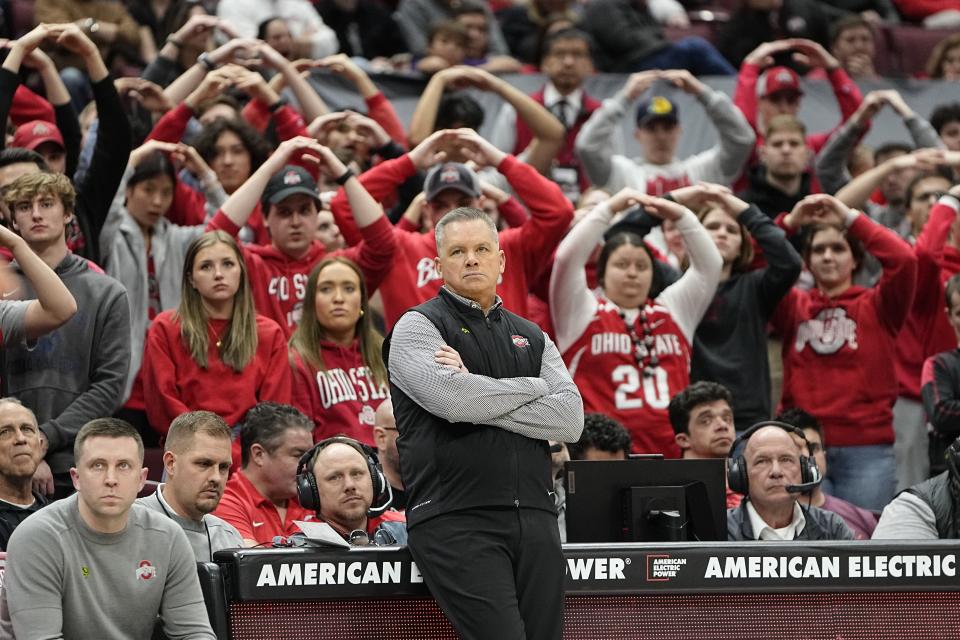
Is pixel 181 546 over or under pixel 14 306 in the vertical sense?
under

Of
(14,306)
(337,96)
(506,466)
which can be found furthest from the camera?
(337,96)

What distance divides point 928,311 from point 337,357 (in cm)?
336

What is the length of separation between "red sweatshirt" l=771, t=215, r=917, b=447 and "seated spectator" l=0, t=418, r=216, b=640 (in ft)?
13.3

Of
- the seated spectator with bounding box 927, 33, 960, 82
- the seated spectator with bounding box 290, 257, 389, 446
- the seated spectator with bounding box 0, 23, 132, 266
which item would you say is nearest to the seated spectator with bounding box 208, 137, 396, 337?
the seated spectator with bounding box 290, 257, 389, 446

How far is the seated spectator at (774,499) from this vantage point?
20.1 ft

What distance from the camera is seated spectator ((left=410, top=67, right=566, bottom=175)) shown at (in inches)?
354

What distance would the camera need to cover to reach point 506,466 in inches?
185

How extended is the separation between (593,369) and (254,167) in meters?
2.24

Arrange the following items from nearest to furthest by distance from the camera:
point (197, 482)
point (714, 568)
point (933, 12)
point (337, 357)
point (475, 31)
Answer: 1. point (714, 568)
2. point (197, 482)
3. point (337, 357)
4. point (475, 31)
5. point (933, 12)

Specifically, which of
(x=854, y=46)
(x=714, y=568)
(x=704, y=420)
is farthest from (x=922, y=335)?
(x=714, y=568)

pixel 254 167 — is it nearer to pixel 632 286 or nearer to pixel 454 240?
pixel 632 286

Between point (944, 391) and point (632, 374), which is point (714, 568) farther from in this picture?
point (944, 391)

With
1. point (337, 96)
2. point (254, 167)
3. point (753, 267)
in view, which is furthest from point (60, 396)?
point (337, 96)

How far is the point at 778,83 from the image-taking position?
10352mm
